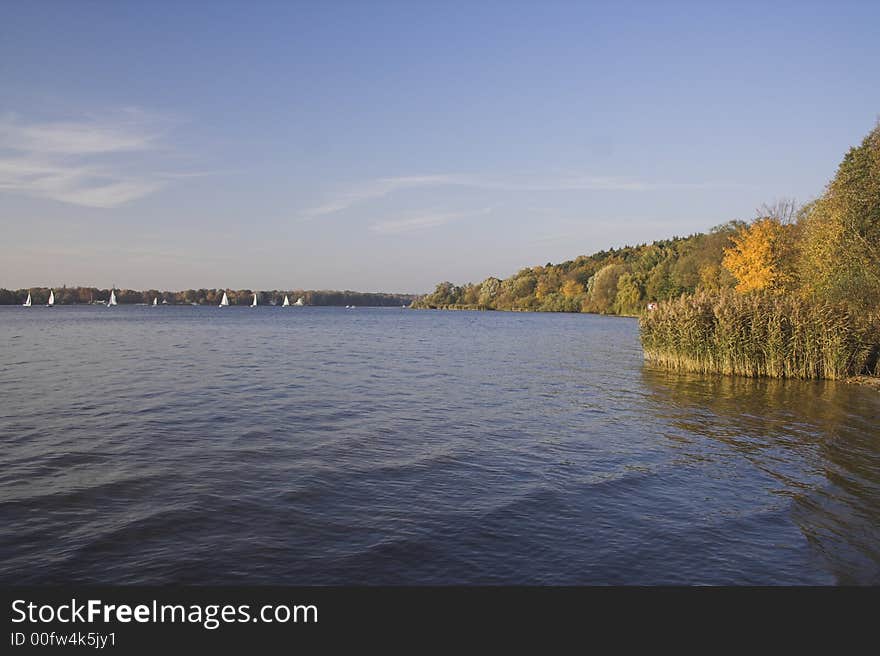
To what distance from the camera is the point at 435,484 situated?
11.9m

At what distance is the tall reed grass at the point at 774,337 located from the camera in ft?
88.3

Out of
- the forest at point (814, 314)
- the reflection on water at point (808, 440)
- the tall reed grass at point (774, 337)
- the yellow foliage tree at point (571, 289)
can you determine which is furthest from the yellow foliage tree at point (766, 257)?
the yellow foliage tree at point (571, 289)

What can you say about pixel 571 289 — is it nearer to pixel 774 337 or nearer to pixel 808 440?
pixel 774 337

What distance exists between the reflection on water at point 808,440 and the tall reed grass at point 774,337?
33.7 inches

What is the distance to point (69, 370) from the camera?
2995 centimetres

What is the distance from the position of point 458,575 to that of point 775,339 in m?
25.0

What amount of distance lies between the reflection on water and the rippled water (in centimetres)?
7

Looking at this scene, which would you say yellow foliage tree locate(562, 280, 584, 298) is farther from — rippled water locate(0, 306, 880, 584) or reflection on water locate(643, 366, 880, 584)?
rippled water locate(0, 306, 880, 584)

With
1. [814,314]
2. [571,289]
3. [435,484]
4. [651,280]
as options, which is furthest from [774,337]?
[571,289]

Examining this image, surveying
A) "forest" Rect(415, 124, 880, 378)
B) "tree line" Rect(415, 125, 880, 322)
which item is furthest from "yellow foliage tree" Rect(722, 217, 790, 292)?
"forest" Rect(415, 124, 880, 378)

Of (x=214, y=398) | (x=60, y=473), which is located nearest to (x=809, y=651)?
(x=60, y=473)

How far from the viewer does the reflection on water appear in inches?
364

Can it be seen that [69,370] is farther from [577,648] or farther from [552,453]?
[577,648]

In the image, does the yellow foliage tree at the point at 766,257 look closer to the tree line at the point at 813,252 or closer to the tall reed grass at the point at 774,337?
the tree line at the point at 813,252
